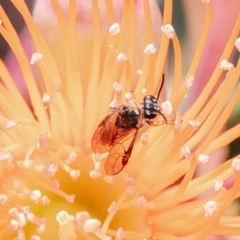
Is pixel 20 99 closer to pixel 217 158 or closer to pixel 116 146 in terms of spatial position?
pixel 116 146

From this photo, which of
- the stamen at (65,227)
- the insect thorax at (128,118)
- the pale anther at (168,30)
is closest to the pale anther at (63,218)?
the stamen at (65,227)

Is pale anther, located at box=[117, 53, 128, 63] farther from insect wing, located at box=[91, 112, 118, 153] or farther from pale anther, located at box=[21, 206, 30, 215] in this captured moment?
pale anther, located at box=[21, 206, 30, 215]

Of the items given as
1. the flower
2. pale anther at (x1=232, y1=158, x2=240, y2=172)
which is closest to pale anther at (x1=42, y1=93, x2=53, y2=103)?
the flower

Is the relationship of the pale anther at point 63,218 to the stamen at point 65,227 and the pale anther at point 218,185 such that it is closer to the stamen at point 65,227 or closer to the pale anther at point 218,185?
the stamen at point 65,227

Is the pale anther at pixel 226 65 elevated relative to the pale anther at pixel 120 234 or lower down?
elevated

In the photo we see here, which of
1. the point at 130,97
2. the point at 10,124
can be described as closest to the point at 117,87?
the point at 130,97

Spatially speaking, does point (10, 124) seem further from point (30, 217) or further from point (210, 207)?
point (210, 207)
